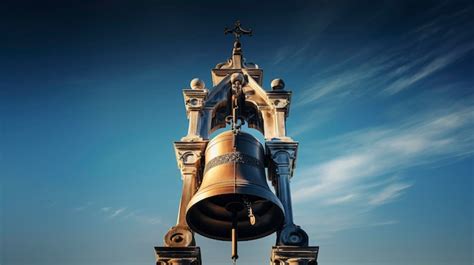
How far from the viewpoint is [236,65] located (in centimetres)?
1334

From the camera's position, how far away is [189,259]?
8.20 meters

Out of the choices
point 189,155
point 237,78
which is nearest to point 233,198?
point 189,155

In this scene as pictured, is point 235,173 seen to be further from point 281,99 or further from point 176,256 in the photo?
point 281,99

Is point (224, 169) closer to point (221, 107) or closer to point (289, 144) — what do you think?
point (289, 144)

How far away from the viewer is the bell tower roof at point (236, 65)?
13.0 meters

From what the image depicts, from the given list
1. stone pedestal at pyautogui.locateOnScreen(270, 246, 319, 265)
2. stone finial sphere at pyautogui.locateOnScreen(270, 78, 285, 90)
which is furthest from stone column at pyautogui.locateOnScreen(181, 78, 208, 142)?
stone pedestal at pyautogui.locateOnScreen(270, 246, 319, 265)

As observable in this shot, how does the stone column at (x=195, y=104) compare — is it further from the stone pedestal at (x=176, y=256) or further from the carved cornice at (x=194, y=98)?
the stone pedestal at (x=176, y=256)

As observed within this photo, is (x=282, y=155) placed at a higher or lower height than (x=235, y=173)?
higher

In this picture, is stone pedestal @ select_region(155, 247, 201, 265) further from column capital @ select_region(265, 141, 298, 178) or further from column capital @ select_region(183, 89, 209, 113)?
column capital @ select_region(183, 89, 209, 113)

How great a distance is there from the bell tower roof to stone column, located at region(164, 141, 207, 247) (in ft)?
9.77

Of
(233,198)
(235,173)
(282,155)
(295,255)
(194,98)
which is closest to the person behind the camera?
(295,255)

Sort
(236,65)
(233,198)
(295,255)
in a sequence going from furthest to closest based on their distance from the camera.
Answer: (236,65) < (233,198) < (295,255)

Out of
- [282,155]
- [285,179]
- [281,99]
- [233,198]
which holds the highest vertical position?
[281,99]

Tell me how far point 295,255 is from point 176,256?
2126 mm
